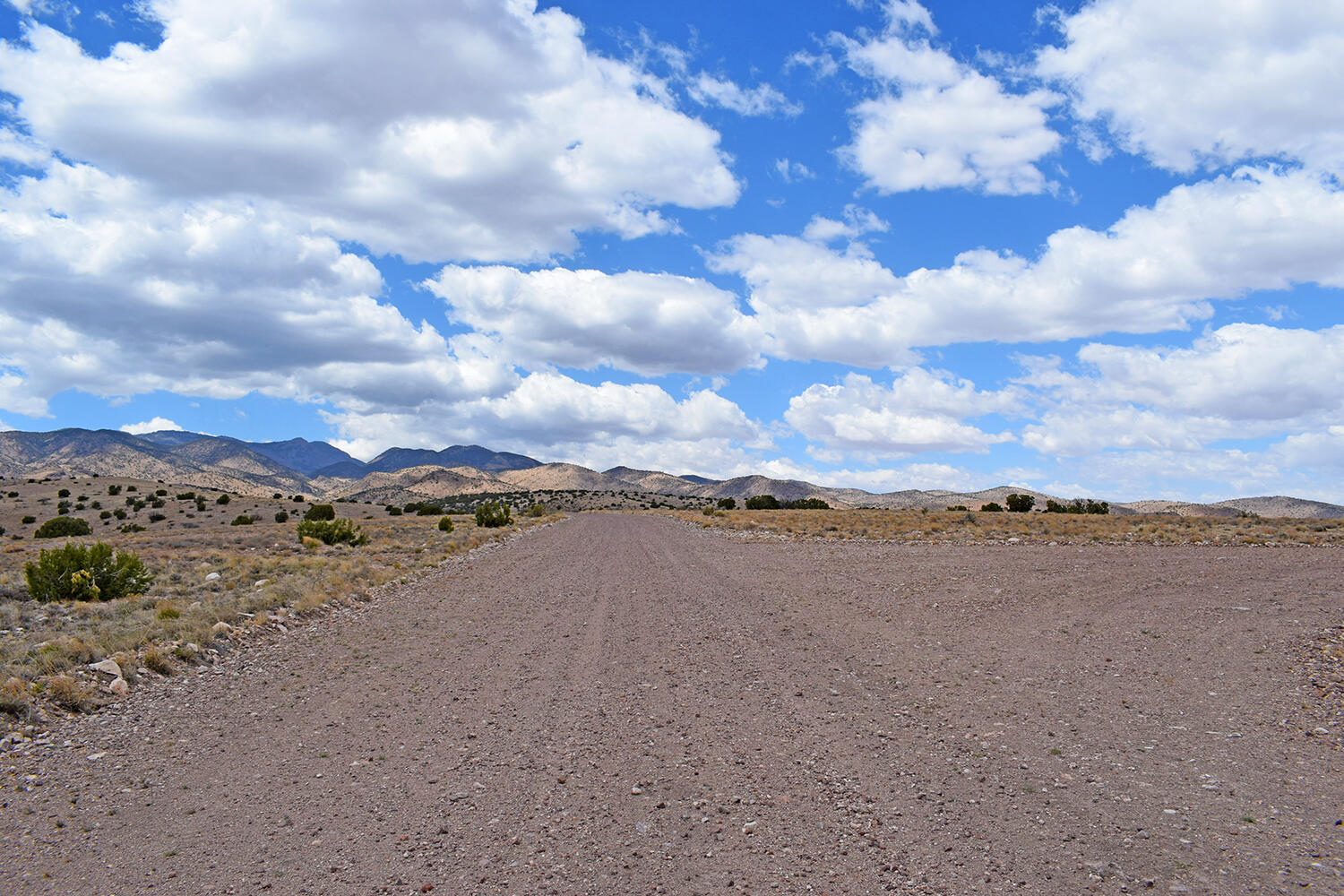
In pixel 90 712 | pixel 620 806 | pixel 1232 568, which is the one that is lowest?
pixel 90 712

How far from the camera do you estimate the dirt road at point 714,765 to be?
447 cm

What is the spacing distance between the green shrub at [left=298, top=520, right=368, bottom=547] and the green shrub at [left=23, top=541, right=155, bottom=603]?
1468 cm

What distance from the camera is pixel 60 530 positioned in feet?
152

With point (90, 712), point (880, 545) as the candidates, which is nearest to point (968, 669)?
point (90, 712)

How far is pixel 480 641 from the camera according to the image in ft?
37.2

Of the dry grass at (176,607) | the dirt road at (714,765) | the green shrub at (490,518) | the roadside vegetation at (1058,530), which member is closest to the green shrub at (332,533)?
the dry grass at (176,607)

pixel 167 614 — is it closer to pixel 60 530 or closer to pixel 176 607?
pixel 176 607

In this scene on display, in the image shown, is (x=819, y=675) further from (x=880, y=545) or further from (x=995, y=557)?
(x=880, y=545)

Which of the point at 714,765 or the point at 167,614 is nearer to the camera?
the point at 714,765

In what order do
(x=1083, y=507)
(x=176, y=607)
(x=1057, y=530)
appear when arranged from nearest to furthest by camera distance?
(x=176, y=607)
(x=1057, y=530)
(x=1083, y=507)

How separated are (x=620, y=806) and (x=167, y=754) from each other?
14.9 feet

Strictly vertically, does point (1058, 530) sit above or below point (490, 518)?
above

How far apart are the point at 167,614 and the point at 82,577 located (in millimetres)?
5900

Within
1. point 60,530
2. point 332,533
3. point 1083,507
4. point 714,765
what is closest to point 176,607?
point 714,765
